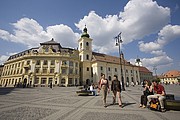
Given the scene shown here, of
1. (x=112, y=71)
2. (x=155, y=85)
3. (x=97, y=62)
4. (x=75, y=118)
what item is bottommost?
(x=75, y=118)

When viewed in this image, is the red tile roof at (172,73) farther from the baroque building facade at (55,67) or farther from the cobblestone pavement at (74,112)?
the cobblestone pavement at (74,112)

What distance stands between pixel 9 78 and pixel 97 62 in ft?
125

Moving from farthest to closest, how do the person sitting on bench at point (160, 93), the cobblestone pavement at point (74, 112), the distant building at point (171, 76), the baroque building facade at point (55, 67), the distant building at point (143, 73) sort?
1. the distant building at point (171, 76)
2. the distant building at point (143, 73)
3. the baroque building facade at point (55, 67)
4. the person sitting on bench at point (160, 93)
5. the cobblestone pavement at point (74, 112)

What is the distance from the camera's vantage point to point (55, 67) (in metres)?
43.7

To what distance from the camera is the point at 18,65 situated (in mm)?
48812

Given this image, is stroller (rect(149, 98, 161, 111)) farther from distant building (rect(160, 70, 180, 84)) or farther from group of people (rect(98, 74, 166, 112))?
distant building (rect(160, 70, 180, 84))

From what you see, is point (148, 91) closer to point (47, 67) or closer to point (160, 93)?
point (160, 93)

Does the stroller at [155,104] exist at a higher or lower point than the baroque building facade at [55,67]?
lower

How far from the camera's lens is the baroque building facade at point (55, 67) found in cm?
4250

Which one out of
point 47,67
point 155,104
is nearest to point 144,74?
point 47,67

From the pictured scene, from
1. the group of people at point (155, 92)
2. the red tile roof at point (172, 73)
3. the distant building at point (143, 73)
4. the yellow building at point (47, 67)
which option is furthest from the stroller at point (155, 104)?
the red tile roof at point (172, 73)

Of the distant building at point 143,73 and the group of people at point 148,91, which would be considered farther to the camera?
the distant building at point 143,73

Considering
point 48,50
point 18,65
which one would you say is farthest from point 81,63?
point 18,65

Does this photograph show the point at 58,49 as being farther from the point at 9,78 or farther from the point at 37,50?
the point at 9,78
